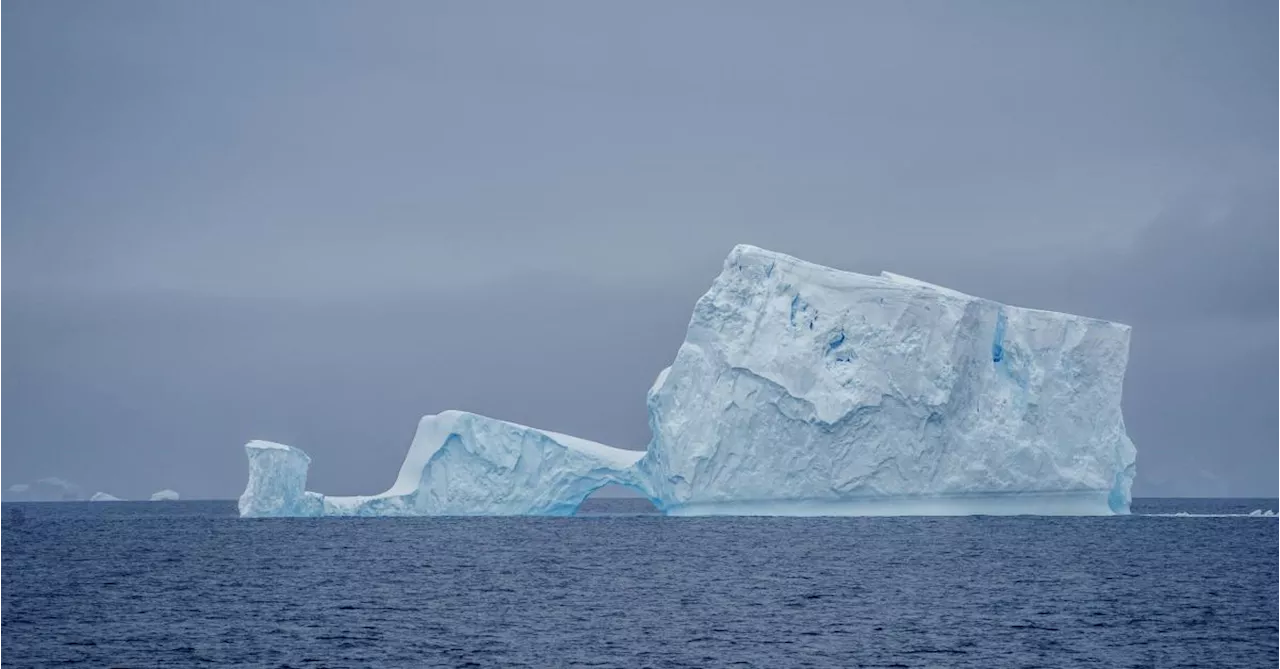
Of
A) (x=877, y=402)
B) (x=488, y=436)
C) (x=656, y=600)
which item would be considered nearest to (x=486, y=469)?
(x=488, y=436)

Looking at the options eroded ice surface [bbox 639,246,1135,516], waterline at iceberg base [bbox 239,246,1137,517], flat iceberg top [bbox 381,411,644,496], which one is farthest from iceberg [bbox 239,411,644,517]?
eroded ice surface [bbox 639,246,1135,516]

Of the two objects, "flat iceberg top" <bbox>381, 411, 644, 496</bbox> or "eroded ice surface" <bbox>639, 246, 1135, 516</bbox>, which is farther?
"flat iceberg top" <bbox>381, 411, 644, 496</bbox>

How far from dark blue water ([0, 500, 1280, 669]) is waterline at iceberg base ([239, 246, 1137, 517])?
1641 millimetres

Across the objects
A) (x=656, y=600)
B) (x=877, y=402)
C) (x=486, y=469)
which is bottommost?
(x=656, y=600)

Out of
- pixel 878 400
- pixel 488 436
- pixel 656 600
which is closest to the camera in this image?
pixel 656 600

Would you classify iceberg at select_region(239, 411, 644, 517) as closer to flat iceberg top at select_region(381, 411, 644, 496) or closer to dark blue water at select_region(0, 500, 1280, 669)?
flat iceberg top at select_region(381, 411, 644, 496)

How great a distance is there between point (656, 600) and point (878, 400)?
11323mm

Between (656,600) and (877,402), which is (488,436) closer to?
(877,402)

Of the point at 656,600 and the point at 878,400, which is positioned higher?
the point at 878,400

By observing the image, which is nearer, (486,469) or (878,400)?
(878,400)

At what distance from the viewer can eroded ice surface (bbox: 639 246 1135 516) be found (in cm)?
3500

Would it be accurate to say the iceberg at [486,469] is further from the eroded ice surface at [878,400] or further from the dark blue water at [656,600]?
the eroded ice surface at [878,400]

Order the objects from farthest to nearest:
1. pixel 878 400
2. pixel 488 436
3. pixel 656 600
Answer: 1. pixel 488 436
2. pixel 878 400
3. pixel 656 600

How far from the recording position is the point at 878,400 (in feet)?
113
